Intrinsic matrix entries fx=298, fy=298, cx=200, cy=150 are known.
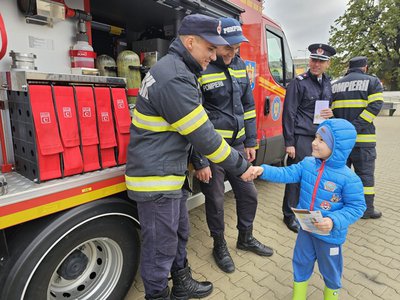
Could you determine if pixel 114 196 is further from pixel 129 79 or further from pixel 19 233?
pixel 129 79

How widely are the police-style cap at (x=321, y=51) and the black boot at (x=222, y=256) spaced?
2.00 m

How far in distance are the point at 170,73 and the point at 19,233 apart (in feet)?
3.86

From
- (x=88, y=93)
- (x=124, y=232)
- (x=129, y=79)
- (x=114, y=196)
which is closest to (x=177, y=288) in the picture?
(x=124, y=232)

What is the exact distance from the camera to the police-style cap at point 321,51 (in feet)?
Answer: 9.91

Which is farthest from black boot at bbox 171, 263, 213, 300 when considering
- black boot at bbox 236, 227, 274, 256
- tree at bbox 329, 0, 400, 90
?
tree at bbox 329, 0, 400, 90

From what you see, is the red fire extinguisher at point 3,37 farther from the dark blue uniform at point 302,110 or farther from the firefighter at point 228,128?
the dark blue uniform at point 302,110

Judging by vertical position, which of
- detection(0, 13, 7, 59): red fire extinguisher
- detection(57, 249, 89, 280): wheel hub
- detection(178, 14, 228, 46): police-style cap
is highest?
detection(178, 14, 228, 46): police-style cap

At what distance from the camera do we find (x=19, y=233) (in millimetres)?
1592

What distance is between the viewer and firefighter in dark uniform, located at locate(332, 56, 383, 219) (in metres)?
3.44

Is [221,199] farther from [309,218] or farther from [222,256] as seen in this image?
[309,218]

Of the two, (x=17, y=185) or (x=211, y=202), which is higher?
(x=17, y=185)

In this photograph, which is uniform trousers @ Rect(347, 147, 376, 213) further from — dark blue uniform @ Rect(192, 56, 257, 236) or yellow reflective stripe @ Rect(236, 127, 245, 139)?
yellow reflective stripe @ Rect(236, 127, 245, 139)

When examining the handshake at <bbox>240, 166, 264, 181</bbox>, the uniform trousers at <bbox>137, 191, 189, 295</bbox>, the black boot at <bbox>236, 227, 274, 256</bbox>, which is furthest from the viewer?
the black boot at <bbox>236, 227, 274, 256</bbox>

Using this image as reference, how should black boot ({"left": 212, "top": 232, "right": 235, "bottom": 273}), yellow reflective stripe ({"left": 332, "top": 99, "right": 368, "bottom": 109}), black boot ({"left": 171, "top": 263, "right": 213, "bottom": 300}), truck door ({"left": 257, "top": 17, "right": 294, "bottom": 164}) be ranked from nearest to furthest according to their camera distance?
1. black boot ({"left": 171, "top": 263, "right": 213, "bottom": 300})
2. black boot ({"left": 212, "top": 232, "right": 235, "bottom": 273})
3. yellow reflective stripe ({"left": 332, "top": 99, "right": 368, "bottom": 109})
4. truck door ({"left": 257, "top": 17, "right": 294, "bottom": 164})
